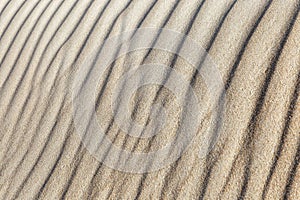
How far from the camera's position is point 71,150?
2336mm

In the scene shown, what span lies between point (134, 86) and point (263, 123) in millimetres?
858

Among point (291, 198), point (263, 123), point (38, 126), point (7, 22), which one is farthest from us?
point (7, 22)

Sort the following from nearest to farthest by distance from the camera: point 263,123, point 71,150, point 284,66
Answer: point 263,123 < point 284,66 < point 71,150

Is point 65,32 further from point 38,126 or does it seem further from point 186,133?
point 186,133

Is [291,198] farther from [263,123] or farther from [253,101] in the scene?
[253,101]

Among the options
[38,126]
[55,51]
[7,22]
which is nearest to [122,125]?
[38,126]

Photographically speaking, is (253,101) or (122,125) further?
(122,125)

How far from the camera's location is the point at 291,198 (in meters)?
1.73

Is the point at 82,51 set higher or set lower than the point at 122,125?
higher

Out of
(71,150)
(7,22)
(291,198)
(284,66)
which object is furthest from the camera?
(7,22)

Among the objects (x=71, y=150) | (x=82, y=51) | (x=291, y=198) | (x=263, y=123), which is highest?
(x=82, y=51)

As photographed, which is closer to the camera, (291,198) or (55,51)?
(291,198)

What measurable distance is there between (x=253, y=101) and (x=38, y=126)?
1.39 m

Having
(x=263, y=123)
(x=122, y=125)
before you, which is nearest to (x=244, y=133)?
(x=263, y=123)
